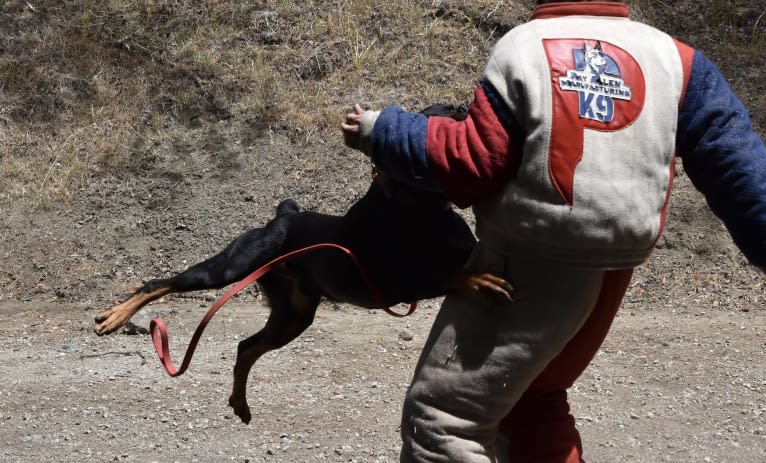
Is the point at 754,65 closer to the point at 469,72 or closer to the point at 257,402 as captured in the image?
the point at 469,72

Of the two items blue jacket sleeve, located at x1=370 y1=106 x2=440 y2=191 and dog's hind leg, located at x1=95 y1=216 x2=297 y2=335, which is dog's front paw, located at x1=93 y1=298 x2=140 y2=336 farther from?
blue jacket sleeve, located at x1=370 y1=106 x2=440 y2=191

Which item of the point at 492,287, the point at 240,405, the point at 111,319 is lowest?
the point at 240,405

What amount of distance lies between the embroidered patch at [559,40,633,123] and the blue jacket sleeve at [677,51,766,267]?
0.21 metres

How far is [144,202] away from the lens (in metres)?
6.89

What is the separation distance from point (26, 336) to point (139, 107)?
2.34 metres

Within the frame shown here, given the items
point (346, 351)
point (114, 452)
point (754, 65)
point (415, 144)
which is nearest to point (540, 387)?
point (415, 144)

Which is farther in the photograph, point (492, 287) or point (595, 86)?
point (492, 287)

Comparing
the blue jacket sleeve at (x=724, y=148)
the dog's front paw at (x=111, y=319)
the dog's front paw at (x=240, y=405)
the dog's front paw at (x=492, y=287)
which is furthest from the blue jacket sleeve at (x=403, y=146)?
the dog's front paw at (x=240, y=405)

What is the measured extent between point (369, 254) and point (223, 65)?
17.4 ft

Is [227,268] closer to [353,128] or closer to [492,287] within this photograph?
[353,128]

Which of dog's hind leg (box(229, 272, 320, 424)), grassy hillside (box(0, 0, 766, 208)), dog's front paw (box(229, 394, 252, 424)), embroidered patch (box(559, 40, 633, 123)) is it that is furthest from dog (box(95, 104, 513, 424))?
grassy hillside (box(0, 0, 766, 208))

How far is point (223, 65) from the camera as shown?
7.67 m

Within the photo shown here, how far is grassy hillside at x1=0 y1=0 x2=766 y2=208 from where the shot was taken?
7.27 meters

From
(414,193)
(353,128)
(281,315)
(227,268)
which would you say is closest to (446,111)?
(414,193)
